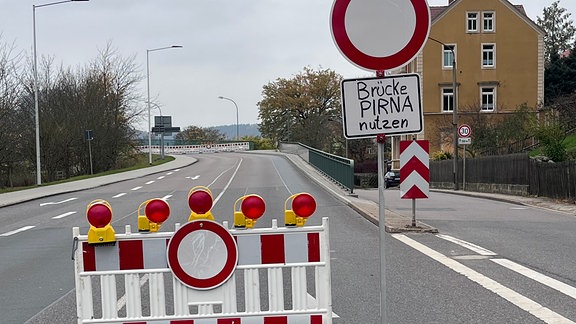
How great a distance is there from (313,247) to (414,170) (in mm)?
7354

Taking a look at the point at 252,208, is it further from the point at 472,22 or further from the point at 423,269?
the point at 472,22

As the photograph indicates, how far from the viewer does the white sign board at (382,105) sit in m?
3.97

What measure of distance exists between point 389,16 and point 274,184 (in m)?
23.5

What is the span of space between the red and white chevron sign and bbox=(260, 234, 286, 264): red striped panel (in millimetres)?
7283

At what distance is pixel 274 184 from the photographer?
27438 millimetres

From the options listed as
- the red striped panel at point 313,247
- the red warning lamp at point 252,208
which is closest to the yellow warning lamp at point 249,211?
the red warning lamp at point 252,208

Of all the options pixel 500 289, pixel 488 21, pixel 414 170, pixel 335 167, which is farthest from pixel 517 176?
pixel 488 21

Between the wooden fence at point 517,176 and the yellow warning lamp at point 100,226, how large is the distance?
62.5 feet

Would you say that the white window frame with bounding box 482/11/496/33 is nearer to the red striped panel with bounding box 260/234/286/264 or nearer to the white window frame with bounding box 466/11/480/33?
the white window frame with bounding box 466/11/480/33

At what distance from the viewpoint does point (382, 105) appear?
398 centimetres

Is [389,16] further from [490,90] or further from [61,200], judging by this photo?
[490,90]

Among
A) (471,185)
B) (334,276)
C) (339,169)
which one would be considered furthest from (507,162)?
(334,276)

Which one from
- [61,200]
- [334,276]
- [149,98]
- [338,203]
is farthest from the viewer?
[149,98]

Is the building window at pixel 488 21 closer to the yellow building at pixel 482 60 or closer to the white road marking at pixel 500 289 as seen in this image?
the yellow building at pixel 482 60
